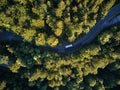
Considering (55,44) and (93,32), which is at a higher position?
(93,32)

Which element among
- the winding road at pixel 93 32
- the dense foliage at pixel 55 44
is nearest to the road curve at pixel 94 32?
the winding road at pixel 93 32

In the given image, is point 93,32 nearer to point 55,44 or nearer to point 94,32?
point 94,32

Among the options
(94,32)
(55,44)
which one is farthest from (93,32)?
(55,44)

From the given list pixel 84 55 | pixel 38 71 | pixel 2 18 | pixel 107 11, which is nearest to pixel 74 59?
pixel 84 55

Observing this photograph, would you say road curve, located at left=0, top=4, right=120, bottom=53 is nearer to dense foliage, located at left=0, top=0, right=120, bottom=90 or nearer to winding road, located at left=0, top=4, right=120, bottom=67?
winding road, located at left=0, top=4, right=120, bottom=67

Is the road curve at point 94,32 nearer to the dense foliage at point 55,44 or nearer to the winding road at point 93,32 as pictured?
the winding road at point 93,32

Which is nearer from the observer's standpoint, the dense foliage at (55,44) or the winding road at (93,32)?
the dense foliage at (55,44)

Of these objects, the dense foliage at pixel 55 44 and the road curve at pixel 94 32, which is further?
the road curve at pixel 94 32

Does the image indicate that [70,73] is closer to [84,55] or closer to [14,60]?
[84,55]
